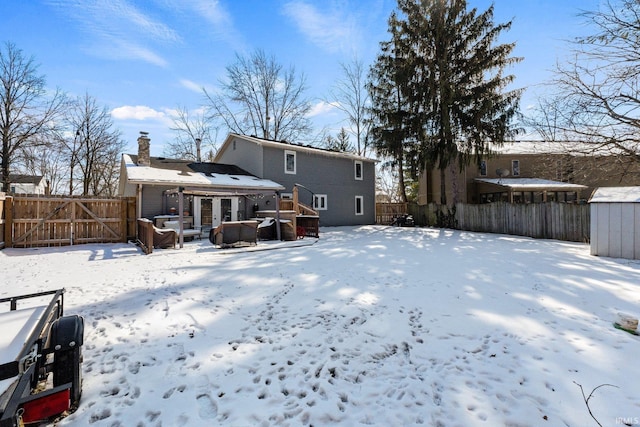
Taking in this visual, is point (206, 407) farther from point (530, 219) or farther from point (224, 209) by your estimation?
point (530, 219)

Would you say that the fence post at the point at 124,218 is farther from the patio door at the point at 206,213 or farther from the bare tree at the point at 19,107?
the bare tree at the point at 19,107

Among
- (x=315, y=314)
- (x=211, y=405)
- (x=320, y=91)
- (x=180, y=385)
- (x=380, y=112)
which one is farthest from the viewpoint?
(x=320, y=91)

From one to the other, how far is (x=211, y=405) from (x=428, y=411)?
167 centimetres

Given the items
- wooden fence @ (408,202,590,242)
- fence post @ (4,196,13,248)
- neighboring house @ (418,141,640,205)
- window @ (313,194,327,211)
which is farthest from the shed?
fence post @ (4,196,13,248)

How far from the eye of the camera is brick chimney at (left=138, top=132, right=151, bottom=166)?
45.5ft

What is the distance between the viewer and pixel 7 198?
9.05 m

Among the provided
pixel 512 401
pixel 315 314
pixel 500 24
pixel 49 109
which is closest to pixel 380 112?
pixel 500 24

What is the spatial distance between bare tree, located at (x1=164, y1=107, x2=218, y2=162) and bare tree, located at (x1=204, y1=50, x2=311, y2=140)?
1.50 metres

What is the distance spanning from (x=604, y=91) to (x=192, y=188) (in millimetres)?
13944

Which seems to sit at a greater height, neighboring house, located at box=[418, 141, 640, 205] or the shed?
neighboring house, located at box=[418, 141, 640, 205]

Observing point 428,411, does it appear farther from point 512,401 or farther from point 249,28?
point 249,28

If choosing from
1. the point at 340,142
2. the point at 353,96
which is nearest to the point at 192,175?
the point at 353,96

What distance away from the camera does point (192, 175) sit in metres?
14.1

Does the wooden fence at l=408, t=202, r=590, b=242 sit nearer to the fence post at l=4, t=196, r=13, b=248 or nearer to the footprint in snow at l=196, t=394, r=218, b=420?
the footprint in snow at l=196, t=394, r=218, b=420
